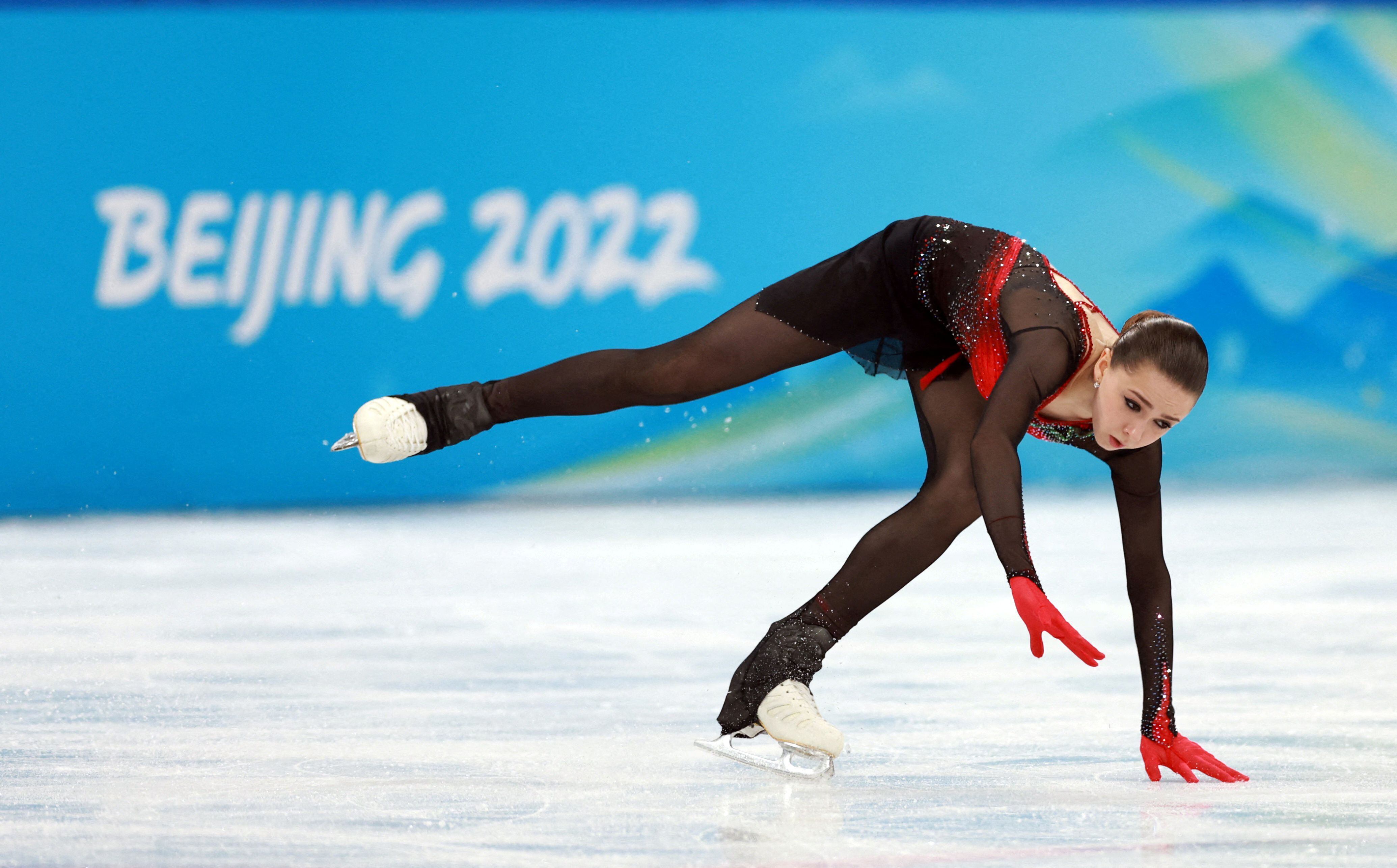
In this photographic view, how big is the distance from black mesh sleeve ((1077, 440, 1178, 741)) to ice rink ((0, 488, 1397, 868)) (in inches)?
4.0

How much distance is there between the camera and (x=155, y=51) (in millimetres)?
5930

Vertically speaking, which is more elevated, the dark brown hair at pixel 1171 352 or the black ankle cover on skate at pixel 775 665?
the dark brown hair at pixel 1171 352

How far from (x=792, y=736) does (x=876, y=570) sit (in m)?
0.27

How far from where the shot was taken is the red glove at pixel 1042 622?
5.50ft

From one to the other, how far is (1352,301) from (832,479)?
2.28 meters

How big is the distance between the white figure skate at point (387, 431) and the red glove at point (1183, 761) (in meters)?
1.15

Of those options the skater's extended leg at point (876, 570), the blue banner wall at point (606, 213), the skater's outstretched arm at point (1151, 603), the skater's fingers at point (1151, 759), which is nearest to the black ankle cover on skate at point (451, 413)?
the skater's extended leg at point (876, 570)

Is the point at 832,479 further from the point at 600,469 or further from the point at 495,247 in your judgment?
the point at 495,247

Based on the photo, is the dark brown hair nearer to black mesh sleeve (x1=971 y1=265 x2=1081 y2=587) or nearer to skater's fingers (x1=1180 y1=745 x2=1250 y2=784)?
black mesh sleeve (x1=971 y1=265 x2=1081 y2=587)

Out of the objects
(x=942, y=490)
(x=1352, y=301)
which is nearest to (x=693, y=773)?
(x=942, y=490)

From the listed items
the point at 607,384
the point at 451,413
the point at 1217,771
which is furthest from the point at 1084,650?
the point at 451,413

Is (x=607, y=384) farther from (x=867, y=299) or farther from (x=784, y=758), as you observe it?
(x=784, y=758)

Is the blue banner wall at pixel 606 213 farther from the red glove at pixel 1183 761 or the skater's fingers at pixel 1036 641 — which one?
the skater's fingers at pixel 1036 641

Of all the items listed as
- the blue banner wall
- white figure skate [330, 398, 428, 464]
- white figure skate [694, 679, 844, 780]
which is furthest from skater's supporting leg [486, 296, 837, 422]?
the blue banner wall
